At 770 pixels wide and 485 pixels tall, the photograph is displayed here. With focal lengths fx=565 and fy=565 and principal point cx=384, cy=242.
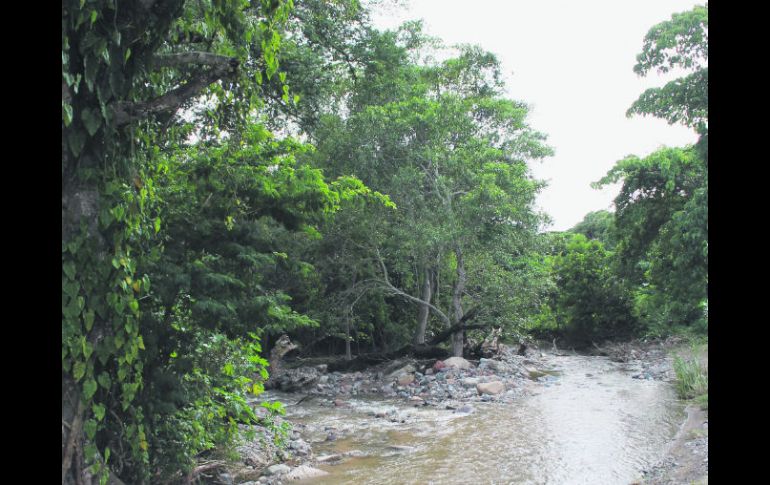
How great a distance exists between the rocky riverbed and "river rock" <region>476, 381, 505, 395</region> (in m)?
0.02

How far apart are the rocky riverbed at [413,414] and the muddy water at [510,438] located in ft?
0.10

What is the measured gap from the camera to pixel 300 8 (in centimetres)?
830

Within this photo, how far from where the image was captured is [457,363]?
517 inches

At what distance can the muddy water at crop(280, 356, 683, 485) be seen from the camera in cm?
586

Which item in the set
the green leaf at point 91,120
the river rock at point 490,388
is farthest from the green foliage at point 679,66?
the river rock at point 490,388

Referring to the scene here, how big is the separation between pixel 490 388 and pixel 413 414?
2186 millimetres

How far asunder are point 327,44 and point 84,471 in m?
6.99

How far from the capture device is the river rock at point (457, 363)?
513 inches

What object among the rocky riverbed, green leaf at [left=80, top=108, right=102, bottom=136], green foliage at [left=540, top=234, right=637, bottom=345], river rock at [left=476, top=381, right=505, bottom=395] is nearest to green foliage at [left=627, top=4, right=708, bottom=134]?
the rocky riverbed

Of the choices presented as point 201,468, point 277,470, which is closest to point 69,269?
point 201,468

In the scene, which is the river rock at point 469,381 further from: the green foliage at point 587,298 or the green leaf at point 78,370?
the green leaf at point 78,370

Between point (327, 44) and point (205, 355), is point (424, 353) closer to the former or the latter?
point (327, 44)

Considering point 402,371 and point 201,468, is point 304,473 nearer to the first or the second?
point 201,468
